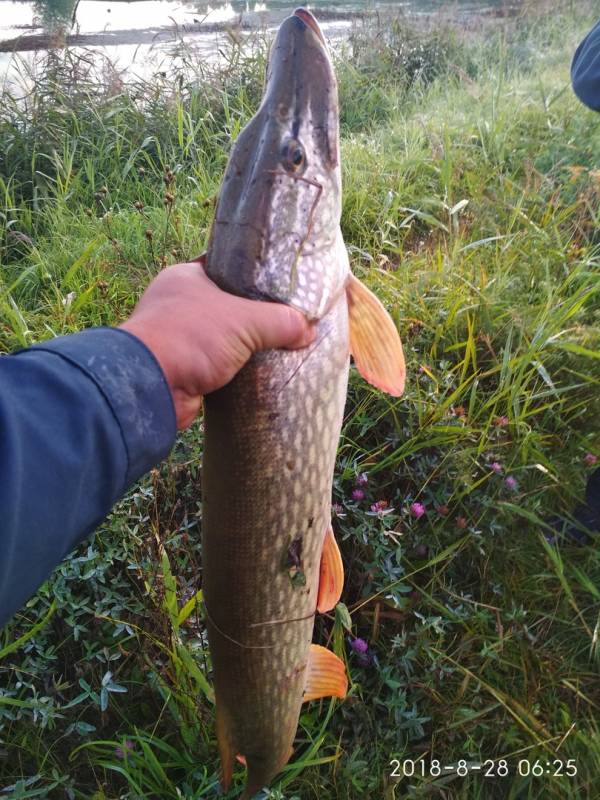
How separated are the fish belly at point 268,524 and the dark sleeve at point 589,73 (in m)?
1.69

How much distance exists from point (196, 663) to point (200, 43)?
749cm

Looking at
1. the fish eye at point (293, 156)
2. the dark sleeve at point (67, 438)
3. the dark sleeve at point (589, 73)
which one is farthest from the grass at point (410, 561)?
the fish eye at point (293, 156)

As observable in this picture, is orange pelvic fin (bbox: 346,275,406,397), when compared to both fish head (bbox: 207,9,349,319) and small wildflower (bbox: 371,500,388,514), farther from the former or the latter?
small wildflower (bbox: 371,500,388,514)

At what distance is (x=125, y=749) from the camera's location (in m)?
1.48

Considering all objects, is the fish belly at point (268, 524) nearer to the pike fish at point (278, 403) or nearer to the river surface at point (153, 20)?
the pike fish at point (278, 403)

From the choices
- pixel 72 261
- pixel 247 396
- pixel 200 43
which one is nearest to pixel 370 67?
pixel 200 43

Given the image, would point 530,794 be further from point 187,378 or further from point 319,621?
point 187,378

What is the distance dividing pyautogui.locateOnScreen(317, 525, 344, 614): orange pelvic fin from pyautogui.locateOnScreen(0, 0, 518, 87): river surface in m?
5.23

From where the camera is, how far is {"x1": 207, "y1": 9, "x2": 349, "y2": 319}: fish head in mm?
1240

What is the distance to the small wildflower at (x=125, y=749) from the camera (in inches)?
58.4

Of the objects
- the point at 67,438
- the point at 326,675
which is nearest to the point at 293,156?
the point at 67,438

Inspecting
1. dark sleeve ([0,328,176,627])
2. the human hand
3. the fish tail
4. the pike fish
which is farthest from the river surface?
the fish tail

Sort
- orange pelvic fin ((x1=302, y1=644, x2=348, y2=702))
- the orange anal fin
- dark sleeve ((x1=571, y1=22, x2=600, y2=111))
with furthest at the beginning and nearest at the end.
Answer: dark sleeve ((x1=571, y1=22, x2=600, y2=111))
orange pelvic fin ((x1=302, y1=644, x2=348, y2=702))
the orange anal fin
